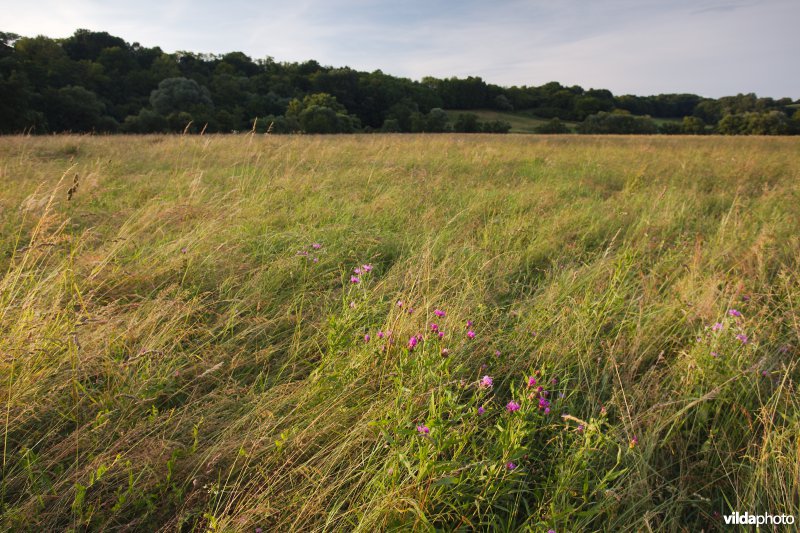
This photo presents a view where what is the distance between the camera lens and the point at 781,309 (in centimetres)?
257

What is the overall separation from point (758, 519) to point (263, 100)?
40911 millimetres

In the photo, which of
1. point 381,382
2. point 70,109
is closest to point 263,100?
point 70,109

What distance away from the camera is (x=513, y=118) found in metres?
52.2

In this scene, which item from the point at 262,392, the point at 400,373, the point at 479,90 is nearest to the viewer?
the point at 400,373

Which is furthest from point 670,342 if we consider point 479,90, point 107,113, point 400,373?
point 479,90

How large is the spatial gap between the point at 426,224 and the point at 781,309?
260 centimetres

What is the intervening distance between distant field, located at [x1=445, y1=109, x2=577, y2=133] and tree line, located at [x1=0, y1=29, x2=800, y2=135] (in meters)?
1.50

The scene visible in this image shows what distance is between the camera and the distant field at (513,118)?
46781 millimetres

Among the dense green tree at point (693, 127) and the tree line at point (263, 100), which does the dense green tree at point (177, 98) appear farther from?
the dense green tree at point (693, 127)

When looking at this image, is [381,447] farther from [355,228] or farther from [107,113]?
[107,113]

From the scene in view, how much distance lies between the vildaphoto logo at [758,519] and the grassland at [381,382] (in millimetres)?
43

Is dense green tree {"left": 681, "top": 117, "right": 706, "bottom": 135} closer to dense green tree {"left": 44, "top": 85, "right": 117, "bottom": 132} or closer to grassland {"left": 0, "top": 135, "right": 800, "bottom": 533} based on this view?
grassland {"left": 0, "top": 135, "right": 800, "bottom": 533}

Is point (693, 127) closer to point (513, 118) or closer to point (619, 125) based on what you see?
point (619, 125)

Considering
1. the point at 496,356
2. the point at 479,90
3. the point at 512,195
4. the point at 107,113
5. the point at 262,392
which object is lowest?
the point at 262,392
